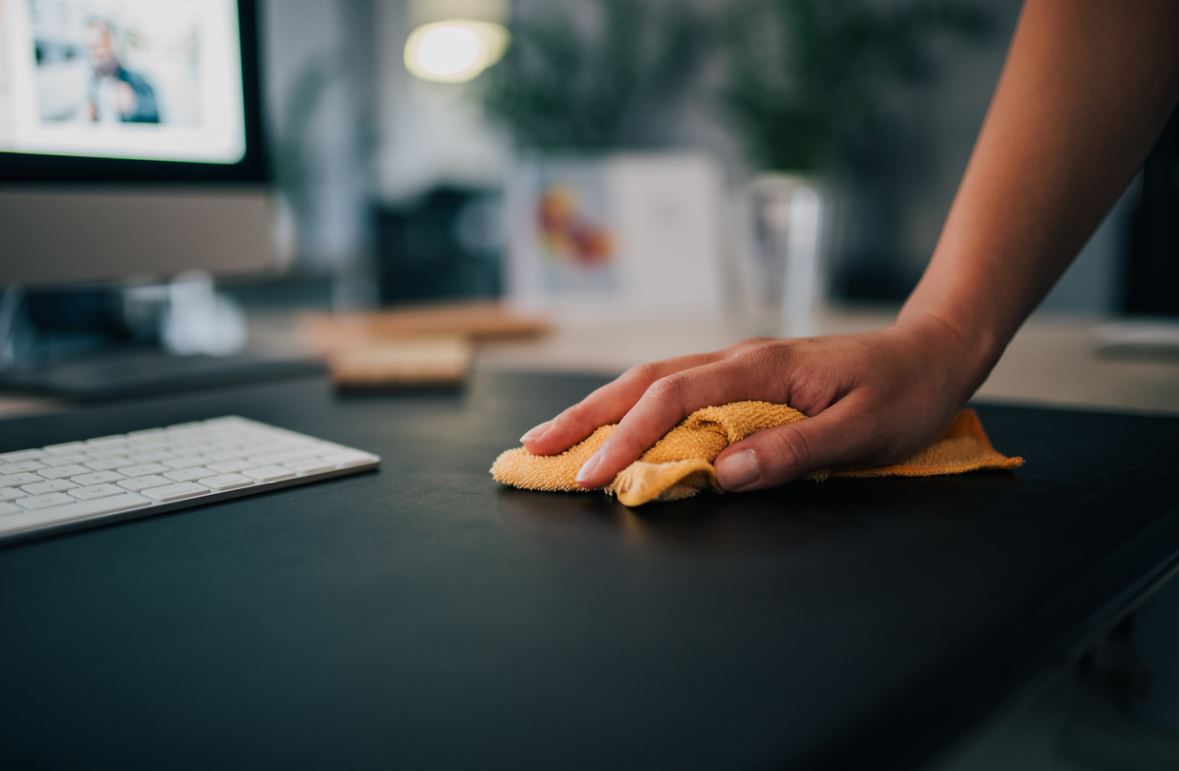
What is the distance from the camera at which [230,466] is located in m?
0.53

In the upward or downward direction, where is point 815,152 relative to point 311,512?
upward

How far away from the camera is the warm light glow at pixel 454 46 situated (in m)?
2.48

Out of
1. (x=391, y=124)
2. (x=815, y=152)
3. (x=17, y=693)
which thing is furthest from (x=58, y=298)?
(x=391, y=124)

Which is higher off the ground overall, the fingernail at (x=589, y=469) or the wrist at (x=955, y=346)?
the wrist at (x=955, y=346)

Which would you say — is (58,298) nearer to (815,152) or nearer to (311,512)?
(311,512)

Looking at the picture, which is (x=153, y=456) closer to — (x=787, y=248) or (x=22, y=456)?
(x=22, y=456)

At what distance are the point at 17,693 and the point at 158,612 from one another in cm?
6

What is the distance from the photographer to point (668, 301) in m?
1.78

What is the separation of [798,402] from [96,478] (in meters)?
0.40

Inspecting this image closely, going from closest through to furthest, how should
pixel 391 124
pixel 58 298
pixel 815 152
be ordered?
1. pixel 58 298
2. pixel 815 152
3. pixel 391 124

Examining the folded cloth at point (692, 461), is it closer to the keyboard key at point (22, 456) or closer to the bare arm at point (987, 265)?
the bare arm at point (987, 265)

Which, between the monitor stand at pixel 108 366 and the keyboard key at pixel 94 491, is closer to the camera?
the keyboard key at pixel 94 491

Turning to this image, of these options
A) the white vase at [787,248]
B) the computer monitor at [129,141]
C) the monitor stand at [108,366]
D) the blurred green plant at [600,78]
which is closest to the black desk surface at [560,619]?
the monitor stand at [108,366]

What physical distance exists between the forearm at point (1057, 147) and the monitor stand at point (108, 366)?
71 centimetres
